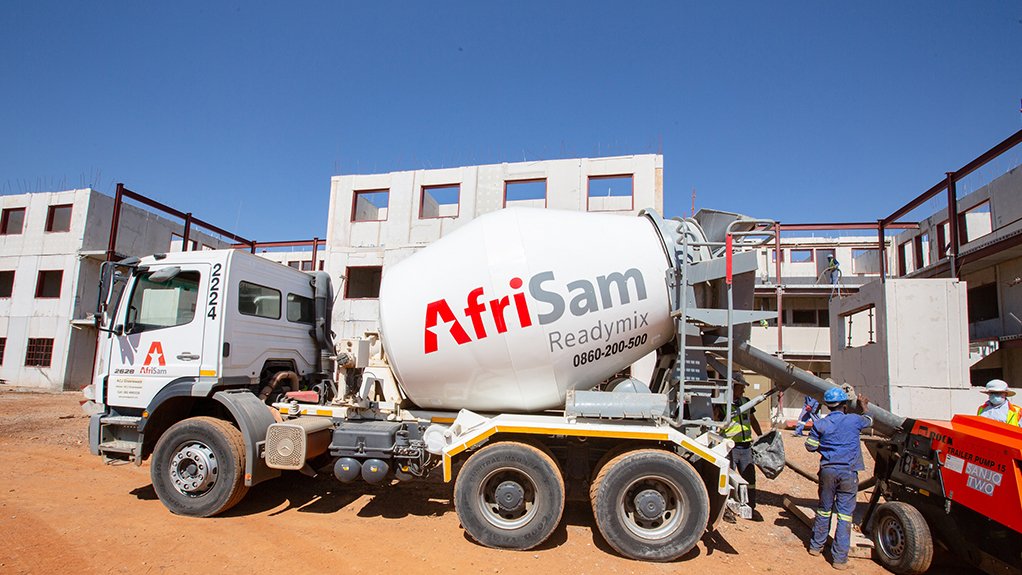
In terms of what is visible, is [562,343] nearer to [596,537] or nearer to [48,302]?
[596,537]

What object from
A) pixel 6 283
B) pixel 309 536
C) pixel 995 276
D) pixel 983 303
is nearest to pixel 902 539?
pixel 309 536

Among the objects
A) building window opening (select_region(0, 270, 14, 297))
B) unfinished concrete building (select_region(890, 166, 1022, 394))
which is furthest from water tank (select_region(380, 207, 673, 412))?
building window opening (select_region(0, 270, 14, 297))

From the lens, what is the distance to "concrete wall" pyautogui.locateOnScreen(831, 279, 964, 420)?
13.5 meters

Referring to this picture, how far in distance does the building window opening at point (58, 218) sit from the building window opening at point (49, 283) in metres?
2.06

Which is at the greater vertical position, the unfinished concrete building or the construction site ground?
the unfinished concrete building

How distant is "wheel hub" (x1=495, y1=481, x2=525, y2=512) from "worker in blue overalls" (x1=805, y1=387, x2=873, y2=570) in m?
3.24

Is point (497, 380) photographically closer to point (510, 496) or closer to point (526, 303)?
point (526, 303)

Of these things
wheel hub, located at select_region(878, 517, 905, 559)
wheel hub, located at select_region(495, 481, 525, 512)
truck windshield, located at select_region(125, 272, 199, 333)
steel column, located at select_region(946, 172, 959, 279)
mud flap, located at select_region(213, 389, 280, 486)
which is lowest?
wheel hub, located at select_region(878, 517, 905, 559)

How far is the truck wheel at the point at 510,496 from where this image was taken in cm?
561

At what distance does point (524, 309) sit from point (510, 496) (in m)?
2.01

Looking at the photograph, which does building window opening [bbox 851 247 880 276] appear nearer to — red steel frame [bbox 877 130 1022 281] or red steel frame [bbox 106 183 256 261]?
red steel frame [bbox 877 130 1022 281]

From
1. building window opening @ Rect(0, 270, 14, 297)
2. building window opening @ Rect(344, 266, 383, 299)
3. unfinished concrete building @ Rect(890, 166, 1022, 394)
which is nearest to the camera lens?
unfinished concrete building @ Rect(890, 166, 1022, 394)

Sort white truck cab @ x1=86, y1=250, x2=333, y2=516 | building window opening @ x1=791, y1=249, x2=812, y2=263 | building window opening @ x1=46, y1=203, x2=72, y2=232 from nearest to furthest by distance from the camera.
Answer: white truck cab @ x1=86, y1=250, x2=333, y2=516 < building window opening @ x1=46, y1=203, x2=72, y2=232 < building window opening @ x1=791, y1=249, x2=812, y2=263

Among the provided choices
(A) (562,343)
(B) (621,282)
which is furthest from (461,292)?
(B) (621,282)
